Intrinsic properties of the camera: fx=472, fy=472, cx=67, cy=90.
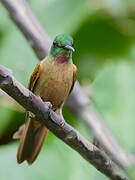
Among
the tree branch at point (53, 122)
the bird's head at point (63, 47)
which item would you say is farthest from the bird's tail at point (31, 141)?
the tree branch at point (53, 122)

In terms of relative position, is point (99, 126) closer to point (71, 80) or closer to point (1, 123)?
point (71, 80)

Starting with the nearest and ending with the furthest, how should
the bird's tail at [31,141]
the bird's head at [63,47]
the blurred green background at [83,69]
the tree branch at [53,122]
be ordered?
the tree branch at [53,122] → the bird's tail at [31,141] → the bird's head at [63,47] → the blurred green background at [83,69]

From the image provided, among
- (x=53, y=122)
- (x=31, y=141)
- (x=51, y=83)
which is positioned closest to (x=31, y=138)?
(x=31, y=141)

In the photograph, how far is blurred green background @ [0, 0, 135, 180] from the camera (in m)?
3.76

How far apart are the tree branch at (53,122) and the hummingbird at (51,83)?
747mm

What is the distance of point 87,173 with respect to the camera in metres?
3.62

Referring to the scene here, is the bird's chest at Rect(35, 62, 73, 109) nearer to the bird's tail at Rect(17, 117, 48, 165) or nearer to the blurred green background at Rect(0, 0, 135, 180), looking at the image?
the bird's tail at Rect(17, 117, 48, 165)

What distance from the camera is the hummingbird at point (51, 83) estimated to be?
3537 millimetres

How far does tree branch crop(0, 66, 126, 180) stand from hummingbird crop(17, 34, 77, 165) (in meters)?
0.75

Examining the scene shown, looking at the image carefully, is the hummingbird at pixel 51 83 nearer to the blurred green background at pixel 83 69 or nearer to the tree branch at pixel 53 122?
the blurred green background at pixel 83 69

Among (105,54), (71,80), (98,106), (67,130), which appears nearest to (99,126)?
(98,106)

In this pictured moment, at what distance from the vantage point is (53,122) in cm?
262

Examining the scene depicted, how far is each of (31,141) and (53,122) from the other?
115 cm

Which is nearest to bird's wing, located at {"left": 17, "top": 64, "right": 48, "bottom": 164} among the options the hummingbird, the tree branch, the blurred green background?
the hummingbird
